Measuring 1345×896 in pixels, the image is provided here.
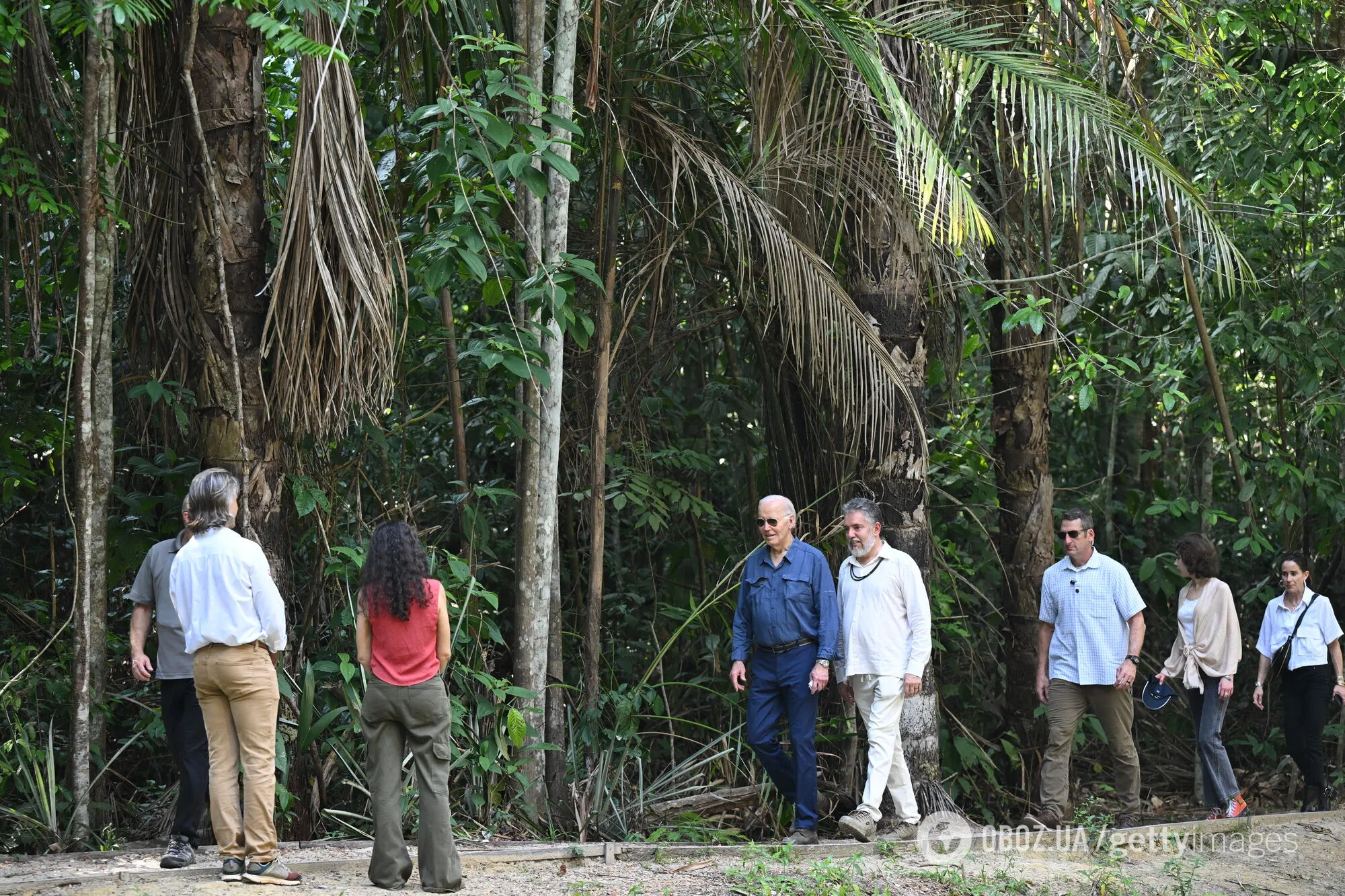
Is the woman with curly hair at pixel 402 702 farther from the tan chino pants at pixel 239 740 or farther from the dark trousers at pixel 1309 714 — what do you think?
the dark trousers at pixel 1309 714

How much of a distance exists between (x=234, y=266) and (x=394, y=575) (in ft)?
6.60

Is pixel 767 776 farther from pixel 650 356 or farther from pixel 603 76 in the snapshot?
pixel 603 76

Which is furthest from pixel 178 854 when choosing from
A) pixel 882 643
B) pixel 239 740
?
pixel 882 643

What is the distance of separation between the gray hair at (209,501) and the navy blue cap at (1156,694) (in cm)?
539

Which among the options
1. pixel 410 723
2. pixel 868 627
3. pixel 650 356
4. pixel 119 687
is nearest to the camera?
pixel 410 723

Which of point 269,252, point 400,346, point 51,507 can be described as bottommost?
point 51,507

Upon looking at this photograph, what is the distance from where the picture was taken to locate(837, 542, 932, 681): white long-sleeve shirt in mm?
6465

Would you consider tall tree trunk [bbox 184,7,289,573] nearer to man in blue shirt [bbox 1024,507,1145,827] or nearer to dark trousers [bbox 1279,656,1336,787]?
man in blue shirt [bbox 1024,507,1145,827]

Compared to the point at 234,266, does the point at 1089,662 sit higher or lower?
lower

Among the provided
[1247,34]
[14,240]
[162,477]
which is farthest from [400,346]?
[1247,34]

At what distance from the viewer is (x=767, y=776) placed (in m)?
7.41

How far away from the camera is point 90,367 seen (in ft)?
19.5

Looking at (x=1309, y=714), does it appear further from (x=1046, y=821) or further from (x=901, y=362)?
(x=901, y=362)

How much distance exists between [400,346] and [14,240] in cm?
241
